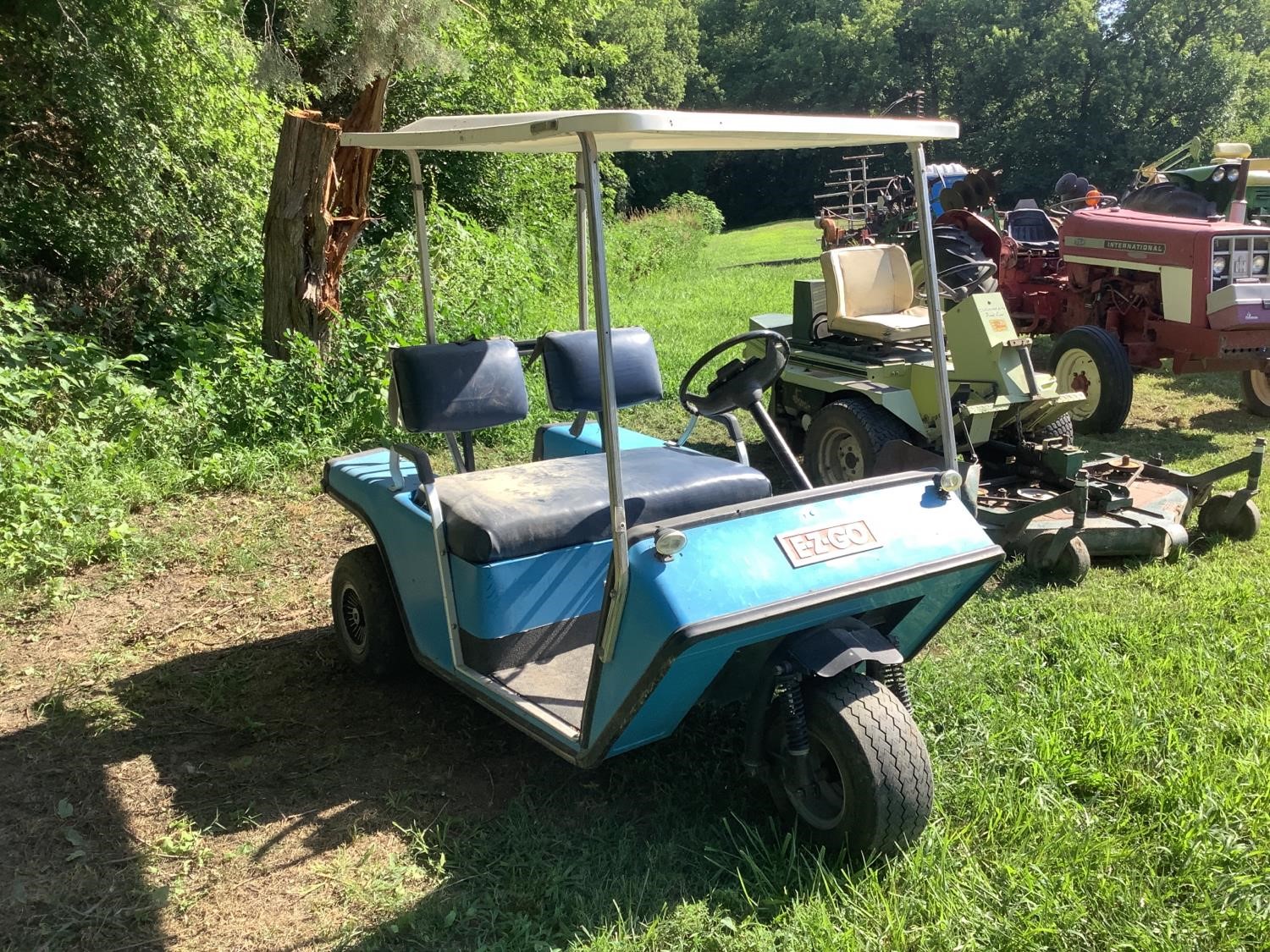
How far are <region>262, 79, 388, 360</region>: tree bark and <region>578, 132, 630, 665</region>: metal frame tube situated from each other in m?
4.93

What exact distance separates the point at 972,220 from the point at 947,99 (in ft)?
98.8

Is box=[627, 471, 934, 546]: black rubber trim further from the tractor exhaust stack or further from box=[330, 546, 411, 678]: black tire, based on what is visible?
the tractor exhaust stack

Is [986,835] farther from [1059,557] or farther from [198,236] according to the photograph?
[198,236]

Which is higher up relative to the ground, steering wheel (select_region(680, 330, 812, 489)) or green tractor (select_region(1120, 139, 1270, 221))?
green tractor (select_region(1120, 139, 1270, 221))

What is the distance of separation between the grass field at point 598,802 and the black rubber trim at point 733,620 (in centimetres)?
41

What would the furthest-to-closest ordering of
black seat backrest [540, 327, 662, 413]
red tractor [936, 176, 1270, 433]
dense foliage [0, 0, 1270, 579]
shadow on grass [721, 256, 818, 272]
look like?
shadow on grass [721, 256, 818, 272]
red tractor [936, 176, 1270, 433]
dense foliage [0, 0, 1270, 579]
black seat backrest [540, 327, 662, 413]

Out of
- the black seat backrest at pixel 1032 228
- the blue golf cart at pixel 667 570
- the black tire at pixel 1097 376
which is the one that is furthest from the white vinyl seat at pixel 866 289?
the black seat backrest at pixel 1032 228

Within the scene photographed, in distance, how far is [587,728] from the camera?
278 centimetres

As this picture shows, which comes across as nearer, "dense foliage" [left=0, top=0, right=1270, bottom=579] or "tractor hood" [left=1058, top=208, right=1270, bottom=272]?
"dense foliage" [left=0, top=0, right=1270, bottom=579]

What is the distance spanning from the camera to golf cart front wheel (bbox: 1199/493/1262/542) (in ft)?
16.2

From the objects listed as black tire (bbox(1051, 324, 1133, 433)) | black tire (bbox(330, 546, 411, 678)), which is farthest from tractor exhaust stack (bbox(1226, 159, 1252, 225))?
black tire (bbox(330, 546, 411, 678))

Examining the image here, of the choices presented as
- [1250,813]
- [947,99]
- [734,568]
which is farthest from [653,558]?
[947,99]

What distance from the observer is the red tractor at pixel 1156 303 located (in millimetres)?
6895

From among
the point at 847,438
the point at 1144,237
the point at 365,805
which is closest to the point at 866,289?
the point at 847,438
